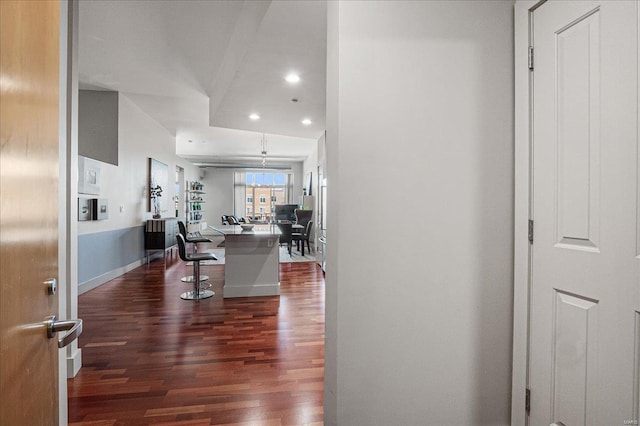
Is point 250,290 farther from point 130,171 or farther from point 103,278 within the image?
point 130,171

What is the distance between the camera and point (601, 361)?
1221 mm

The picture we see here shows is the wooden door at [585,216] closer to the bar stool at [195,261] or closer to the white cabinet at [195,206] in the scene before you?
the bar stool at [195,261]

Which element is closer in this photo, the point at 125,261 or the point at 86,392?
the point at 86,392

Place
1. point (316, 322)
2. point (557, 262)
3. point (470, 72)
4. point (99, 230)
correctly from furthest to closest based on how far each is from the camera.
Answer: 1. point (99, 230)
2. point (316, 322)
3. point (470, 72)
4. point (557, 262)

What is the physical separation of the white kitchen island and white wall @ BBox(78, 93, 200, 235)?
2229 millimetres

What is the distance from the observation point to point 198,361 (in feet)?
8.55

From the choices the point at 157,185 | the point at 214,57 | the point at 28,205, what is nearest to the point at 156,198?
the point at 157,185

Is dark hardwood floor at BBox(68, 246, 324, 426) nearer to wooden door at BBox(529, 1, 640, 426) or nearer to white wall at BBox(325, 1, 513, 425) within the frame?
white wall at BBox(325, 1, 513, 425)

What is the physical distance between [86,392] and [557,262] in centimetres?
292

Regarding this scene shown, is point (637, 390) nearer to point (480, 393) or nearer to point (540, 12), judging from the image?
point (480, 393)

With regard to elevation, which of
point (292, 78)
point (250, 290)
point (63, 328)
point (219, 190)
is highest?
point (292, 78)

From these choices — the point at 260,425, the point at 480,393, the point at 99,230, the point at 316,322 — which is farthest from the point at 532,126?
the point at 99,230

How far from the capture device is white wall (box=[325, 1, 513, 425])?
153cm

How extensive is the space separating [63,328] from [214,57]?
12.9 feet
